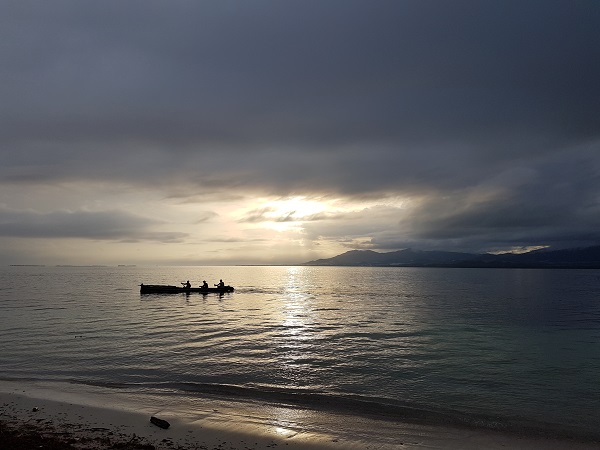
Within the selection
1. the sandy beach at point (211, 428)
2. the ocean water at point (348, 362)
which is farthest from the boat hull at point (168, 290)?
the sandy beach at point (211, 428)

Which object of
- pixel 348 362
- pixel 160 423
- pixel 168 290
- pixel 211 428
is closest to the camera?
pixel 160 423

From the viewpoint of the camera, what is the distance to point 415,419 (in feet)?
56.4

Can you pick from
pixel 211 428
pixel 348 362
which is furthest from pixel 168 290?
pixel 211 428

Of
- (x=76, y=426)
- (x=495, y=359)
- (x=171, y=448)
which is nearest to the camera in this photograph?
(x=171, y=448)

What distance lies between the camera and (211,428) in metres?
14.8

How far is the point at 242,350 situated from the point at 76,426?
54.1 ft

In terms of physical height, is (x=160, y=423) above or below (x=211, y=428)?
above

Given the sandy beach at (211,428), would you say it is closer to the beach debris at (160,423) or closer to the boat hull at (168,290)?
the beach debris at (160,423)

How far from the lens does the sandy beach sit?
13406mm

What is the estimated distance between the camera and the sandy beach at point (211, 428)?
13406mm

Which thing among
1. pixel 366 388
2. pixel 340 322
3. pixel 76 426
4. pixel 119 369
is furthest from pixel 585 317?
pixel 76 426

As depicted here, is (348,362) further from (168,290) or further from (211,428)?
(168,290)

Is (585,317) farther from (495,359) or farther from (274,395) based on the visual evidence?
(274,395)

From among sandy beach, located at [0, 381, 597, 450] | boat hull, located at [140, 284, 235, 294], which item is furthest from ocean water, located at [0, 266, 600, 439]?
boat hull, located at [140, 284, 235, 294]
